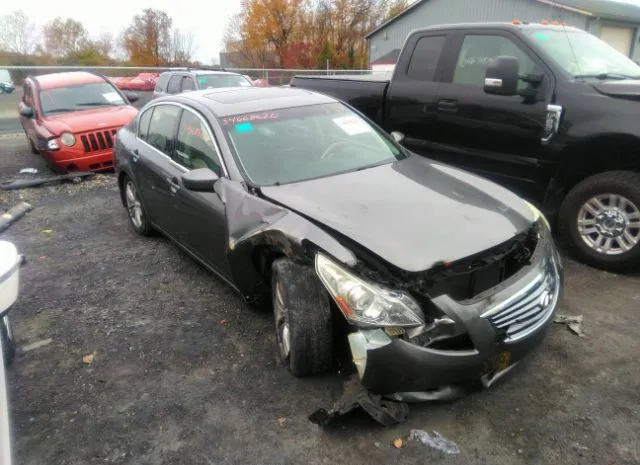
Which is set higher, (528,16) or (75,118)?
(528,16)

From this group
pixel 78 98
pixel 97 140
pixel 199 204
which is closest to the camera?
pixel 199 204

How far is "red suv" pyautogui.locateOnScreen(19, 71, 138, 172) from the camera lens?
8.00 metres

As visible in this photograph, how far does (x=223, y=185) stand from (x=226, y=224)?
28 cm

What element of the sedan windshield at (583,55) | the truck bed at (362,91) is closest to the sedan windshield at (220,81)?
the truck bed at (362,91)

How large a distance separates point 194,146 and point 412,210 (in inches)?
77.6

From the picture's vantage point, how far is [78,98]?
904 centimetres

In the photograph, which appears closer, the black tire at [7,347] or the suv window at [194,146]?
the black tire at [7,347]

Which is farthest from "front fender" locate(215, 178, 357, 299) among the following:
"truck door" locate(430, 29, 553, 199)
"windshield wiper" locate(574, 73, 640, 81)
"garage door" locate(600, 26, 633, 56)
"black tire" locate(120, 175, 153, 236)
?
"garage door" locate(600, 26, 633, 56)

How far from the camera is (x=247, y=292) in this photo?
347 centimetres

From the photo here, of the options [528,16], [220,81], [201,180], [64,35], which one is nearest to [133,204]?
[201,180]

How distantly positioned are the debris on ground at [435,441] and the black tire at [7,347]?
250 cm

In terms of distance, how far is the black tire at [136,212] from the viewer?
535cm

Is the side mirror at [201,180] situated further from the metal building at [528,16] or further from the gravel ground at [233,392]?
the metal building at [528,16]

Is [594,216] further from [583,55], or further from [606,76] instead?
[583,55]
